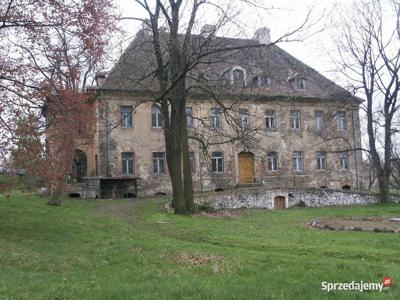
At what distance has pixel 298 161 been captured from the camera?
127 ft

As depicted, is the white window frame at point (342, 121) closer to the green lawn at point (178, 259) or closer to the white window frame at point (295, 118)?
the white window frame at point (295, 118)

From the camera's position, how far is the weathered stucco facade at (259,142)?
3319 centimetres

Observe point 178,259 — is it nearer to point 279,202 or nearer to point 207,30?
point 207,30

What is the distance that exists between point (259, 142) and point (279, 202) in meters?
4.21

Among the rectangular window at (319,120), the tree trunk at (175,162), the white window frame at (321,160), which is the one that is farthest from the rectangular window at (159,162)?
the rectangular window at (319,120)

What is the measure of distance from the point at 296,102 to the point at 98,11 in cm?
2699

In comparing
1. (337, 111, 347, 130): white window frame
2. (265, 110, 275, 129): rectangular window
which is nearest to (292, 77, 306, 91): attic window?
(265, 110, 275, 129): rectangular window

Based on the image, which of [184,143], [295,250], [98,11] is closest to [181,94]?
[184,143]

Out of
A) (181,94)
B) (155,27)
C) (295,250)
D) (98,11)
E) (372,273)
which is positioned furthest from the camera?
(181,94)

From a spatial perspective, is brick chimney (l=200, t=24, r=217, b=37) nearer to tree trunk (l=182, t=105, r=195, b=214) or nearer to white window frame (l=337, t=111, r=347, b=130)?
tree trunk (l=182, t=105, r=195, b=214)

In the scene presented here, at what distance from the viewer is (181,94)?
71.5ft

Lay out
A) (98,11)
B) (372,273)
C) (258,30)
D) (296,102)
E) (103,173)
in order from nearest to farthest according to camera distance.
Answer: (372,273), (98,11), (258,30), (103,173), (296,102)

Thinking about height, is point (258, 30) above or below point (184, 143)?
above

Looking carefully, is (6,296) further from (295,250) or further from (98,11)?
(98,11)
